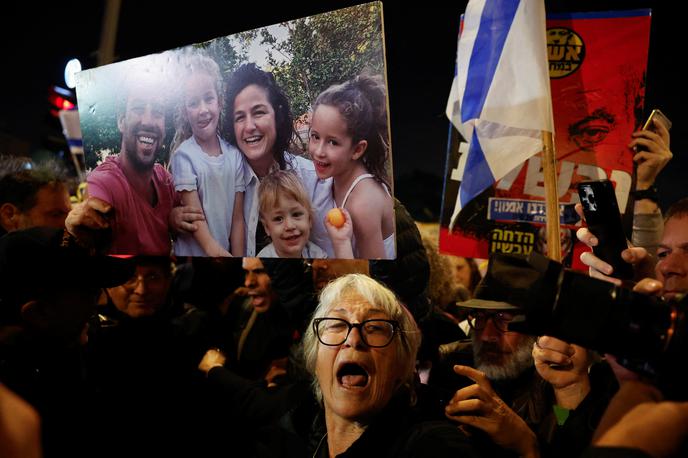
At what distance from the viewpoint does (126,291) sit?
344 cm

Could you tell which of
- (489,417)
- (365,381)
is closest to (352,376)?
(365,381)

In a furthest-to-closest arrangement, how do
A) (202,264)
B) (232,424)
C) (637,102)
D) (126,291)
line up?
(202,264) < (126,291) < (232,424) < (637,102)

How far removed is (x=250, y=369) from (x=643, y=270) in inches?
90.0

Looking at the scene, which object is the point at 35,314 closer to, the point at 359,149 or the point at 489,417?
the point at 359,149

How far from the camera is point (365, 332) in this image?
7.29 feet

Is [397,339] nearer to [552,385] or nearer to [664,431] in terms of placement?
[552,385]

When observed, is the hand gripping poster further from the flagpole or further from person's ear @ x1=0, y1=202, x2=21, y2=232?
person's ear @ x1=0, y1=202, x2=21, y2=232

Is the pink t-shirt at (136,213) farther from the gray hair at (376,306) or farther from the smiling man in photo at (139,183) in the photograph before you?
the gray hair at (376,306)

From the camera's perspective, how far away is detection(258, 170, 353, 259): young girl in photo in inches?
99.9

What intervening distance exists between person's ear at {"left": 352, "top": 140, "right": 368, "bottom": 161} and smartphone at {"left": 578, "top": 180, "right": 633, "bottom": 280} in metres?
0.92

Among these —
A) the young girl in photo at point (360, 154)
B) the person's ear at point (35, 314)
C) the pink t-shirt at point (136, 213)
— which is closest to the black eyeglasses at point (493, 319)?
the young girl in photo at point (360, 154)

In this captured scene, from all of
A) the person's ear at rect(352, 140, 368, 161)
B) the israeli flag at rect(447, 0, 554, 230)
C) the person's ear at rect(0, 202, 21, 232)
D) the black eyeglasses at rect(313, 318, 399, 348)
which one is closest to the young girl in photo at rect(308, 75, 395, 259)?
the person's ear at rect(352, 140, 368, 161)

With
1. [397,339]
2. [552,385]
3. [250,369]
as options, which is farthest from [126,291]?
[552,385]

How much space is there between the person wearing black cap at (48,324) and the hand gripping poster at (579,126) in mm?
1660
